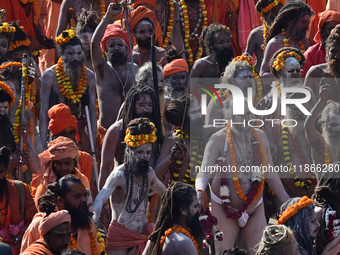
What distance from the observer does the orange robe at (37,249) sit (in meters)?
6.19

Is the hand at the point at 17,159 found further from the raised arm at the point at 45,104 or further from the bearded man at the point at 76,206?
the raised arm at the point at 45,104

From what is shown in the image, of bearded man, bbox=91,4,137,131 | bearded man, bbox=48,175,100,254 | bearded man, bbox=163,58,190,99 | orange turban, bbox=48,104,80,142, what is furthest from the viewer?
bearded man, bbox=163,58,190,99

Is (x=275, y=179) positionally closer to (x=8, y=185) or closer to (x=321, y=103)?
(x=321, y=103)

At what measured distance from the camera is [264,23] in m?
11.3

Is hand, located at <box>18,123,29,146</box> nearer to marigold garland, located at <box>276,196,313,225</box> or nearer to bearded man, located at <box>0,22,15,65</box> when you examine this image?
bearded man, located at <box>0,22,15,65</box>

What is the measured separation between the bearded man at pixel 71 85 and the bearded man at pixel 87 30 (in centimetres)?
109

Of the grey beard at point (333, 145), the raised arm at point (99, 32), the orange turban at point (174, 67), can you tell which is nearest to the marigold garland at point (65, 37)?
the raised arm at point (99, 32)

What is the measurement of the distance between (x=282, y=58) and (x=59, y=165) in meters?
3.03

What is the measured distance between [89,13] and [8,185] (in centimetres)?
476

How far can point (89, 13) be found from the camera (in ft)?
38.2

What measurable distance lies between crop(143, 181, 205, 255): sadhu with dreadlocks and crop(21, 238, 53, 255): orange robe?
941 millimetres

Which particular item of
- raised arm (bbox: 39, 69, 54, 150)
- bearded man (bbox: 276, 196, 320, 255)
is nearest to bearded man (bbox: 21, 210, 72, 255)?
bearded man (bbox: 276, 196, 320, 255)

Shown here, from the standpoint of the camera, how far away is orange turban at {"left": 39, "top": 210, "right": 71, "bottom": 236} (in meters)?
6.35

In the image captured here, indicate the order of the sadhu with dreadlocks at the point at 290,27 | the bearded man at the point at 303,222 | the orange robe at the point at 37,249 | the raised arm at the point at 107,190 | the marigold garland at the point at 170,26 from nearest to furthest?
the orange robe at the point at 37,249
the bearded man at the point at 303,222
the raised arm at the point at 107,190
the sadhu with dreadlocks at the point at 290,27
the marigold garland at the point at 170,26
